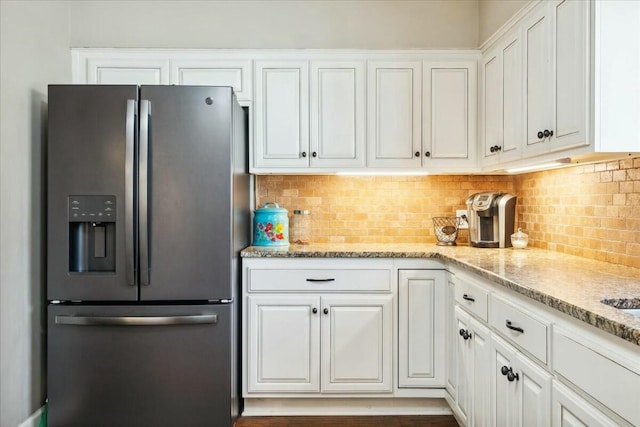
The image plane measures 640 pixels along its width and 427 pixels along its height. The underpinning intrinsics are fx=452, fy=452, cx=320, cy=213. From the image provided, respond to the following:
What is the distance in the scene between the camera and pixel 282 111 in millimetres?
2785

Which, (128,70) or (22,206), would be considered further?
(128,70)

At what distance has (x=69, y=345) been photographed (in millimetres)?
2236

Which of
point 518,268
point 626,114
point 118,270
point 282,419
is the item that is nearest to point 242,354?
point 282,419

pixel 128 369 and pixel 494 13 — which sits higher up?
pixel 494 13

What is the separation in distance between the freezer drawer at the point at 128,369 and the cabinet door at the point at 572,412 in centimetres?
153

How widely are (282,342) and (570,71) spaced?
1.89 m

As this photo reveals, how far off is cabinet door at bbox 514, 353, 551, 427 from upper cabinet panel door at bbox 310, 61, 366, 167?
1580mm

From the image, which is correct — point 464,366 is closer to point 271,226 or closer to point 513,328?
point 513,328

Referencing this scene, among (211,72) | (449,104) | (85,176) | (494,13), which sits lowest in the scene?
(85,176)

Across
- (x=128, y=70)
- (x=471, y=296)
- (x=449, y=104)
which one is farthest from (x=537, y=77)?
(x=128, y=70)

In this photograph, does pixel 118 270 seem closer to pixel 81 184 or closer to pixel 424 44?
pixel 81 184

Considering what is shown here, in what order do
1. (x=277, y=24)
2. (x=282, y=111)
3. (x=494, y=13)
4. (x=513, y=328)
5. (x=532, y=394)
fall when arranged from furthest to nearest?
(x=277, y=24) < (x=282, y=111) < (x=494, y=13) < (x=513, y=328) < (x=532, y=394)

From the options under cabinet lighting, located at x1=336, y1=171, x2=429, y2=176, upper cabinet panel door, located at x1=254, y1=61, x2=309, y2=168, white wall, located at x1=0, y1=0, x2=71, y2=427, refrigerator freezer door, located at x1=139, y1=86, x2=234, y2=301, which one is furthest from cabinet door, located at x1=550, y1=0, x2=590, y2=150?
white wall, located at x1=0, y1=0, x2=71, y2=427

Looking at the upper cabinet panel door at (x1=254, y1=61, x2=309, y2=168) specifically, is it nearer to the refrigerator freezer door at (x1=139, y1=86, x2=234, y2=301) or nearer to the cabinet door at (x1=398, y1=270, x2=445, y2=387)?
the refrigerator freezer door at (x1=139, y1=86, x2=234, y2=301)
